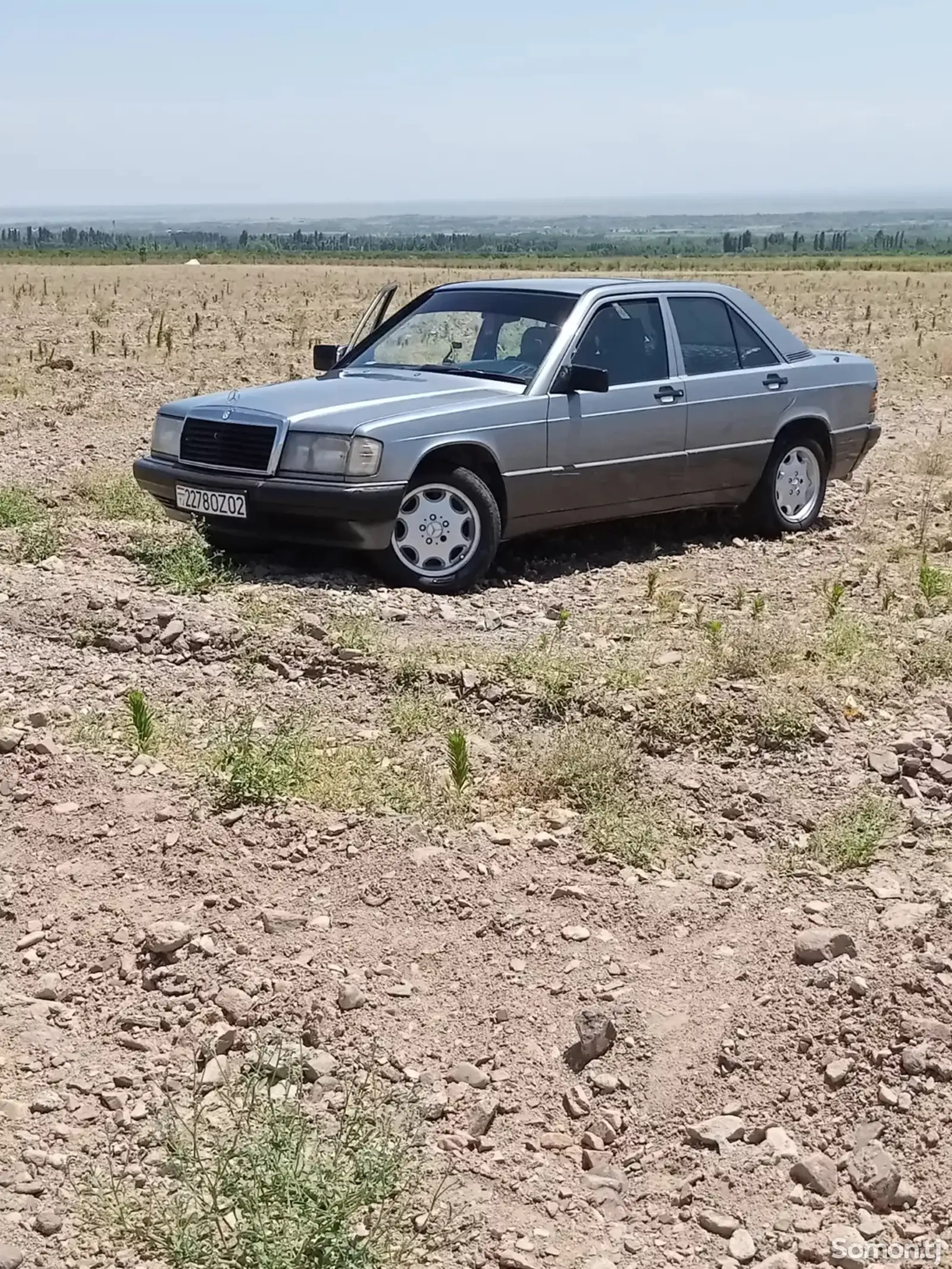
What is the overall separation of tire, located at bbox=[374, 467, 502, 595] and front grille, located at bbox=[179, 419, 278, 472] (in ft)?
2.57

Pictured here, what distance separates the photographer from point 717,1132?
326 centimetres

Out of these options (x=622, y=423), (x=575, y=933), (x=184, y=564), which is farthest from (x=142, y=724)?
(x=622, y=423)

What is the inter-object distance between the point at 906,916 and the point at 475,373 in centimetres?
479

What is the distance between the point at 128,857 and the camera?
14.9ft

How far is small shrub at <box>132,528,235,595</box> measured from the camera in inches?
280

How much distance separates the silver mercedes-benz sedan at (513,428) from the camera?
7.15m

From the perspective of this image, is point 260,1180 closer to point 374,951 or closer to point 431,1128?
point 431,1128

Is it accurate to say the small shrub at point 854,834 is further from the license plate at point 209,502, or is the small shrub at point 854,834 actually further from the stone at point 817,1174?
the license plate at point 209,502

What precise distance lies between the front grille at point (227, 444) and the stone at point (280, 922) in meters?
3.45

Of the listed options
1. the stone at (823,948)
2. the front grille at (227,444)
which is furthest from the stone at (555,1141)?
Answer: the front grille at (227,444)

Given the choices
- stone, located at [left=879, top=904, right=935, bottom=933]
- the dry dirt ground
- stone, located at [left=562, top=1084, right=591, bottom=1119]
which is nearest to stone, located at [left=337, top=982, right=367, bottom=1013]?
the dry dirt ground

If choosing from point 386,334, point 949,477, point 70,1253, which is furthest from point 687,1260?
point 949,477

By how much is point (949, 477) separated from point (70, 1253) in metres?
10.1

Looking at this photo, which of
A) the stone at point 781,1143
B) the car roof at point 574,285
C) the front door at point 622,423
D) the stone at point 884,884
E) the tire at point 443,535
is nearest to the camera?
the stone at point 781,1143
